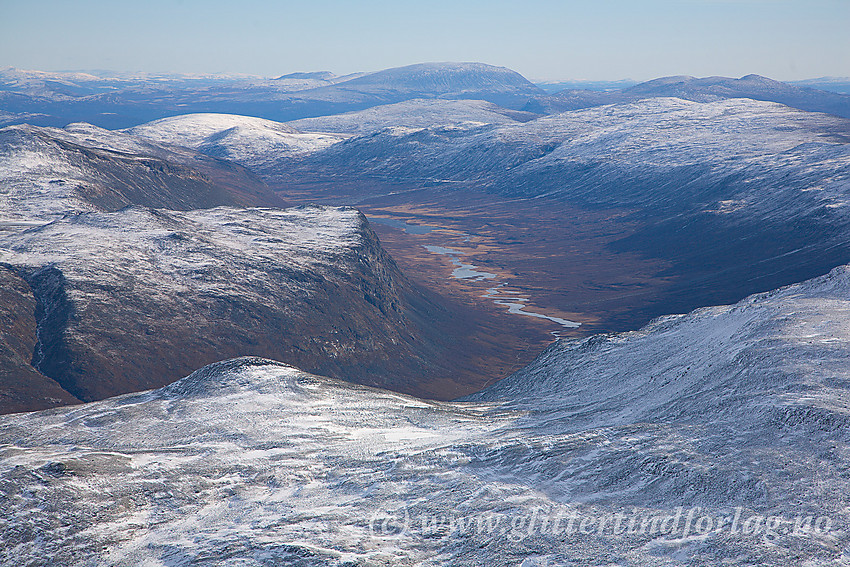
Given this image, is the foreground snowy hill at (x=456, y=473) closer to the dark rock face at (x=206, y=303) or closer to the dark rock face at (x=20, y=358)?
the dark rock face at (x=20, y=358)

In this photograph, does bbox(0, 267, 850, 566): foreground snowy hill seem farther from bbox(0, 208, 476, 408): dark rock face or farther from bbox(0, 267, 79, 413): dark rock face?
bbox(0, 208, 476, 408): dark rock face

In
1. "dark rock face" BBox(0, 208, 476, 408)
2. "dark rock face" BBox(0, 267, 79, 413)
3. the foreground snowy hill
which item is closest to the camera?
the foreground snowy hill

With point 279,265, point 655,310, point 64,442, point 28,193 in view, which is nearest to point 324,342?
point 279,265

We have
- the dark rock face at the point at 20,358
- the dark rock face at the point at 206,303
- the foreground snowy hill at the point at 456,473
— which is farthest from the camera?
the dark rock face at the point at 206,303

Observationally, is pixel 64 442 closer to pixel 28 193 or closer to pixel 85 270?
pixel 85 270

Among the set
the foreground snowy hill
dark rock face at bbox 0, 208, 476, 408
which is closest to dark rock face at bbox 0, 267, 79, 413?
dark rock face at bbox 0, 208, 476, 408

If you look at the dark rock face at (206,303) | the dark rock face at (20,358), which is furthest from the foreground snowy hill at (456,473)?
the dark rock face at (206,303)

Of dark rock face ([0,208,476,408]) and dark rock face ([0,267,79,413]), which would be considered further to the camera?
dark rock face ([0,208,476,408])
